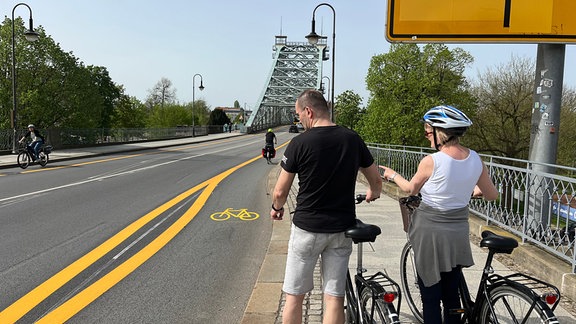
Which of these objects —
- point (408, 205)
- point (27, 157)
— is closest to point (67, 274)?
point (408, 205)

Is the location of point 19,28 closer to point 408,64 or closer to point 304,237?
point 408,64

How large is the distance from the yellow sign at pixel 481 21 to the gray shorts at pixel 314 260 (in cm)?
429

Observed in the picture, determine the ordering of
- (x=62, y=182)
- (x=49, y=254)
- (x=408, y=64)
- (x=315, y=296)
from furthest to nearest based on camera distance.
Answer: (x=408, y=64), (x=62, y=182), (x=49, y=254), (x=315, y=296)

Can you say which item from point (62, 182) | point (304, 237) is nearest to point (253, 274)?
point (304, 237)

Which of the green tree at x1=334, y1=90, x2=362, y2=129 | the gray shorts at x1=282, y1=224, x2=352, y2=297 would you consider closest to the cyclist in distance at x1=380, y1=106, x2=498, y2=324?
the gray shorts at x1=282, y1=224, x2=352, y2=297

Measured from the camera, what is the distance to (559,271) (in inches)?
159

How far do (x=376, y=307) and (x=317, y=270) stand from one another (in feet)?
7.68

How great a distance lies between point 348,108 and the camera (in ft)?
167

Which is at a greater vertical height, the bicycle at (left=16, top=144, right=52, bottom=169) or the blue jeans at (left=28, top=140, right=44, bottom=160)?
the blue jeans at (left=28, top=140, right=44, bottom=160)

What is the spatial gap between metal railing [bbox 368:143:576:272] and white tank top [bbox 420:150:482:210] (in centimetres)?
207

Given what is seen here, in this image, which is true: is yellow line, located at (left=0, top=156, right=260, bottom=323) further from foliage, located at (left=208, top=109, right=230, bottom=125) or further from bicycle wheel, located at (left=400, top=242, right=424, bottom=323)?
foliage, located at (left=208, top=109, right=230, bottom=125)

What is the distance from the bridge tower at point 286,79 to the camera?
326ft

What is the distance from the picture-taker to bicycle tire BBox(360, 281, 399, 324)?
7.95 ft

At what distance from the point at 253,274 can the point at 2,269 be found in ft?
9.29
